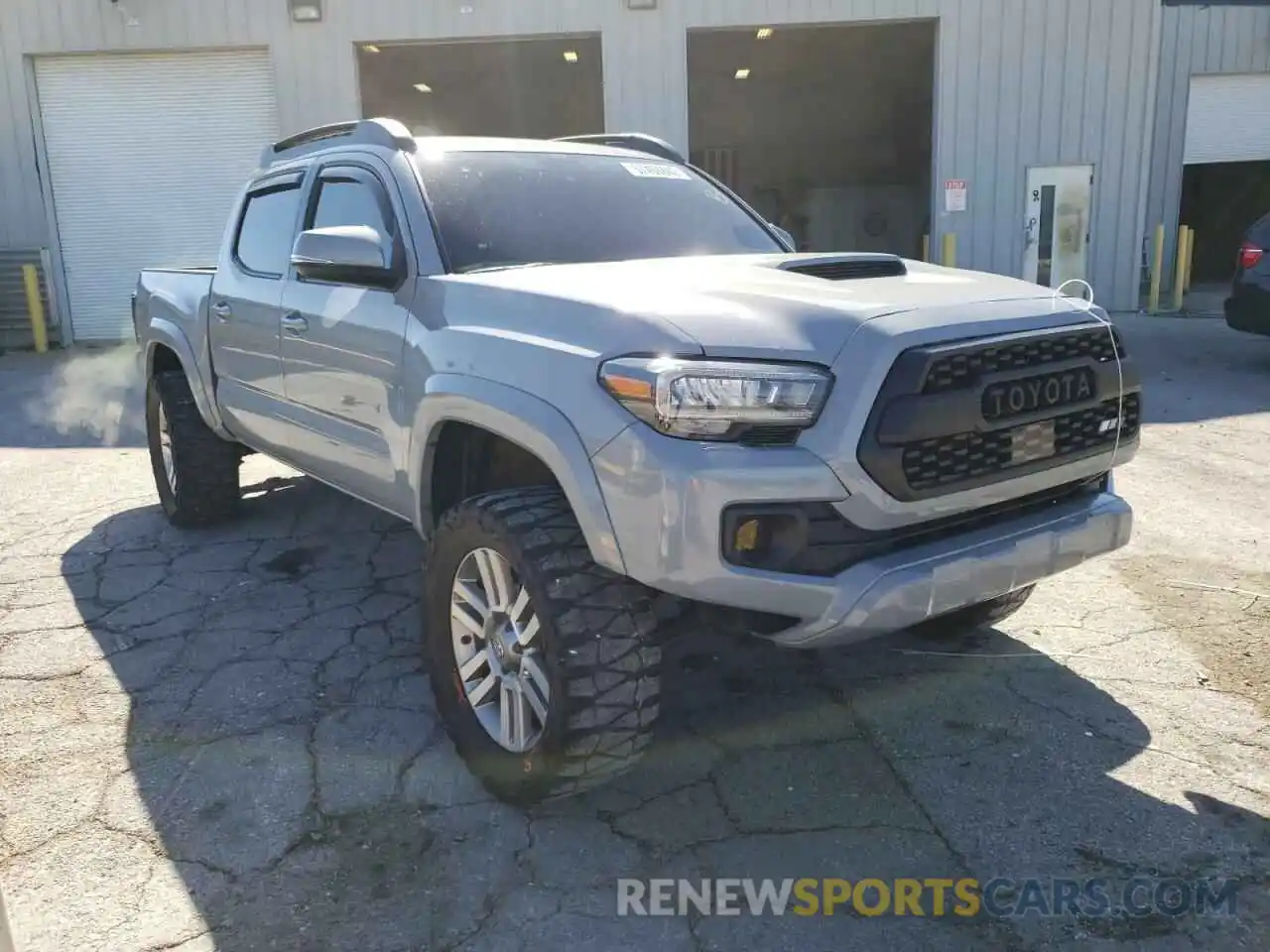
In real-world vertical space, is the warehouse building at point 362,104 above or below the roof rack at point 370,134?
above

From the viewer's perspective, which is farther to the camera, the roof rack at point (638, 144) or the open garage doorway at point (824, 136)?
the open garage doorway at point (824, 136)

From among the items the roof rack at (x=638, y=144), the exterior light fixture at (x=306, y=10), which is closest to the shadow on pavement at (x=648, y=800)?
the roof rack at (x=638, y=144)

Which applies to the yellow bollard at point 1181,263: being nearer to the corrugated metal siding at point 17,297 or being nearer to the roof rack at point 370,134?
the roof rack at point 370,134

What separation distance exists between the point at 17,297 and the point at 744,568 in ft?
48.6

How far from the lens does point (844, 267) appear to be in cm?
306

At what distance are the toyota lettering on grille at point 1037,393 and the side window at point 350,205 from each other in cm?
201

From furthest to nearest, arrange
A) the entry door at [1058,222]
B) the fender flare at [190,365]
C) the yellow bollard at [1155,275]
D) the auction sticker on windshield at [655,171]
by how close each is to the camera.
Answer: the yellow bollard at [1155,275] < the entry door at [1058,222] < the fender flare at [190,365] < the auction sticker on windshield at [655,171]

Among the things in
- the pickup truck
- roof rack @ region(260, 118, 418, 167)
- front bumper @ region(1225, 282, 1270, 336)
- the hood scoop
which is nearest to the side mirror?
the pickup truck

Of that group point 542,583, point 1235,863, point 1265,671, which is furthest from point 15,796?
point 1265,671

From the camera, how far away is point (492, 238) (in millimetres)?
3336

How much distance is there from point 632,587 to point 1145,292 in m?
16.7

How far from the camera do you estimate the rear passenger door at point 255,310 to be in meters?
4.17

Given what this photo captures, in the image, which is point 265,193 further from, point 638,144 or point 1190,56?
point 1190,56

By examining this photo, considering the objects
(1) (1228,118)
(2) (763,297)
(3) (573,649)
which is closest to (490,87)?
(1) (1228,118)
